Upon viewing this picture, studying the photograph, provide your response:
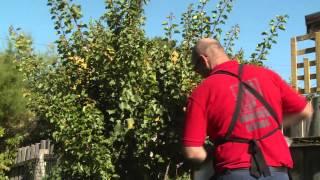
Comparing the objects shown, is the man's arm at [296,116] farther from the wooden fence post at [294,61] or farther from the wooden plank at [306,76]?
the wooden fence post at [294,61]

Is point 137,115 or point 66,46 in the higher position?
point 66,46

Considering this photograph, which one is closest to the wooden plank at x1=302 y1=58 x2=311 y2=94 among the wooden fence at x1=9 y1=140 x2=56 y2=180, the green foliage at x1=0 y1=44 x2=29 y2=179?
the wooden fence at x1=9 y1=140 x2=56 y2=180

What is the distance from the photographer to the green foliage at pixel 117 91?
221 inches

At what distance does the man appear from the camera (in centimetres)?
339

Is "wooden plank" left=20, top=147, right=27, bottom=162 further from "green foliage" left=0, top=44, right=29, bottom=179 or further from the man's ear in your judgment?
the man's ear

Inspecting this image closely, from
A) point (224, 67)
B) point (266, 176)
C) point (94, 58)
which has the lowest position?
point (266, 176)

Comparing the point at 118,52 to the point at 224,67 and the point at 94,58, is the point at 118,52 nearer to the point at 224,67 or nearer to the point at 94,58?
the point at 94,58

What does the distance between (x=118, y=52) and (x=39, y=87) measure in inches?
38.9

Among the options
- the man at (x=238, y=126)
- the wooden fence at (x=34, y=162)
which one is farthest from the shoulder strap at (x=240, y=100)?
the wooden fence at (x=34, y=162)

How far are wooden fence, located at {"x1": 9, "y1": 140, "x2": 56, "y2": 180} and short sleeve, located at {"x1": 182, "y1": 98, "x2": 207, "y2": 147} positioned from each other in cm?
693

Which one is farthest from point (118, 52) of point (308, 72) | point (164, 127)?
point (308, 72)

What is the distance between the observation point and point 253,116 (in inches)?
136

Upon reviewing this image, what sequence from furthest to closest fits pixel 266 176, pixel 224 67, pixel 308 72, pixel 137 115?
pixel 308 72 → pixel 137 115 → pixel 224 67 → pixel 266 176

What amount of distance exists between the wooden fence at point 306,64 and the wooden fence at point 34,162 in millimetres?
4551
